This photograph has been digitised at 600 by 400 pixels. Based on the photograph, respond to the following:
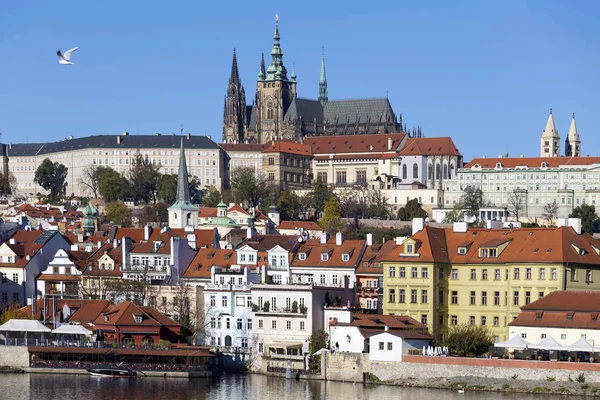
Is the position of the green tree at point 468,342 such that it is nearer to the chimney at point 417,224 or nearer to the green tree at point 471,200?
the chimney at point 417,224

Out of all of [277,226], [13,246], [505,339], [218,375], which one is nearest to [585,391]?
[505,339]

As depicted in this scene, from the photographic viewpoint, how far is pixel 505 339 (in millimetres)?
69000

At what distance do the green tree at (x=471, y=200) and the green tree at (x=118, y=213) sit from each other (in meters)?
39.6

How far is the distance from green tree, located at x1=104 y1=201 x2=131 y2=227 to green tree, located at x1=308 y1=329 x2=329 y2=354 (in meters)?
90.3

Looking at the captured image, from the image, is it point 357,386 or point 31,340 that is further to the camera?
point 31,340

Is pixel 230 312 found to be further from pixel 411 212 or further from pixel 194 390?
pixel 411 212

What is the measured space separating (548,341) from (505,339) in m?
5.35

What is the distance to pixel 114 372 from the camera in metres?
68.4

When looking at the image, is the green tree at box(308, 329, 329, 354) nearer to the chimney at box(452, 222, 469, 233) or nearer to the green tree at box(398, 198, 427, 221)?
the chimney at box(452, 222, 469, 233)

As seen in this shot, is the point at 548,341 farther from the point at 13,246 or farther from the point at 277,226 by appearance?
the point at 277,226

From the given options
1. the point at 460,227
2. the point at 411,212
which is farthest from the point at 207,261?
the point at 411,212

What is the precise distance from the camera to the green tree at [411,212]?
596 ft

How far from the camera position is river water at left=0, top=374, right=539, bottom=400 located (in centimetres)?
6159

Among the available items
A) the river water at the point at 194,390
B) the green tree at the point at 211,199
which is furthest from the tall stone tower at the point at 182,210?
the green tree at the point at 211,199
